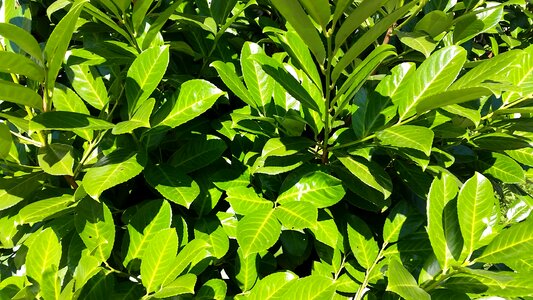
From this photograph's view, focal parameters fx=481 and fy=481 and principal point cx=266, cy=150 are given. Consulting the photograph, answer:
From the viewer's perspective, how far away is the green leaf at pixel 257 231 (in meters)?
1.08

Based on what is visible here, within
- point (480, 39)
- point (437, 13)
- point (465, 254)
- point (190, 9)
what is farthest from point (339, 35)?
point (480, 39)

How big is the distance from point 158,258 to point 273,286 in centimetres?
27

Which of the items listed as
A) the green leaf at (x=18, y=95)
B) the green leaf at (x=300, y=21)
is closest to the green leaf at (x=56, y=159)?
the green leaf at (x=18, y=95)

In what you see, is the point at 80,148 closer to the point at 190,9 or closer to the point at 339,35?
the point at 190,9

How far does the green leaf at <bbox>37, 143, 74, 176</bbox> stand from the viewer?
104cm

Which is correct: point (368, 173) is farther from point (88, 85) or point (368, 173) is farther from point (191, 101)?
point (88, 85)

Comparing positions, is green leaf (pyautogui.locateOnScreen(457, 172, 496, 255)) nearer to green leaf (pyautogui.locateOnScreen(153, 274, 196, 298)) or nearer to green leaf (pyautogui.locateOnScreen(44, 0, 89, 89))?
green leaf (pyautogui.locateOnScreen(153, 274, 196, 298))

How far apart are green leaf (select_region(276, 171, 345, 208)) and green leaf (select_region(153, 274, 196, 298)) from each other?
316mm

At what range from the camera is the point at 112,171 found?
3.40 feet

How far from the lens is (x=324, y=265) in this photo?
1290 millimetres

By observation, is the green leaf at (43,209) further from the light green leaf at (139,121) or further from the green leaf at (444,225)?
the green leaf at (444,225)

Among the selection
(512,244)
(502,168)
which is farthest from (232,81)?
(502,168)

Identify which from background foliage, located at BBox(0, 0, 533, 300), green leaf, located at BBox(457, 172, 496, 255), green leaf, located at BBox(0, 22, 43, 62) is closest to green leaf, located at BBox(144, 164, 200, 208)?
background foliage, located at BBox(0, 0, 533, 300)

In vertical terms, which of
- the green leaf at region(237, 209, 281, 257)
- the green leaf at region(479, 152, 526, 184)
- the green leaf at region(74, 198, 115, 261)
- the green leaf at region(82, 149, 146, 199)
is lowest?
the green leaf at region(479, 152, 526, 184)
